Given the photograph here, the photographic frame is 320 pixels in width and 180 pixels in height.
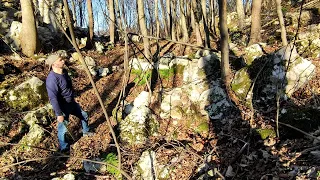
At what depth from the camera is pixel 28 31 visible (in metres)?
10.0

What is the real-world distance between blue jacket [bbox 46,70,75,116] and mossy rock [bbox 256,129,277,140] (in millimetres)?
3565

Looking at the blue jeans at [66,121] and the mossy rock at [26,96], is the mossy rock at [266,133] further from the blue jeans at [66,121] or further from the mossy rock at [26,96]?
the mossy rock at [26,96]

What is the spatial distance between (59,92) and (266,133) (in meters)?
3.80

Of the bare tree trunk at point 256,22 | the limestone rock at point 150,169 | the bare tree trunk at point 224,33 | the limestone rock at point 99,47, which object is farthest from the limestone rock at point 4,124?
the bare tree trunk at point 256,22

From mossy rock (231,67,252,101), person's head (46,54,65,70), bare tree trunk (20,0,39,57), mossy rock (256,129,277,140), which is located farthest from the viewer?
bare tree trunk (20,0,39,57)

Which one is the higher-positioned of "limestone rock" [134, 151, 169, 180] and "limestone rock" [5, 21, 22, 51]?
"limestone rock" [5, 21, 22, 51]

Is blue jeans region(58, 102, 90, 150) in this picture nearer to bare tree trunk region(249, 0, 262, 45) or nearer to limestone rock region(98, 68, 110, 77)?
limestone rock region(98, 68, 110, 77)

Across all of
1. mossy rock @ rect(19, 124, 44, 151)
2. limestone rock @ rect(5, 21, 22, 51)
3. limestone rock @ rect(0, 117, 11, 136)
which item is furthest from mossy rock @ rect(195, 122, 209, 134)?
limestone rock @ rect(5, 21, 22, 51)

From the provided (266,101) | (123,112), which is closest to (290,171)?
(266,101)

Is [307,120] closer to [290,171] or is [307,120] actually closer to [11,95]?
[290,171]

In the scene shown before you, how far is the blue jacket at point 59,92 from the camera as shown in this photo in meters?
4.83

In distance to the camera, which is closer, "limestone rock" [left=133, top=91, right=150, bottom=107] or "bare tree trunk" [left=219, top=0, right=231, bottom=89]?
"bare tree trunk" [left=219, top=0, right=231, bottom=89]

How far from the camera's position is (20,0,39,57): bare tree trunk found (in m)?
9.93

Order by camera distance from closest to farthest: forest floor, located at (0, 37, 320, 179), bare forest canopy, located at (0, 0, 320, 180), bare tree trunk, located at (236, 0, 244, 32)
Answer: forest floor, located at (0, 37, 320, 179) < bare forest canopy, located at (0, 0, 320, 180) < bare tree trunk, located at (236, 0, 244, 32)
